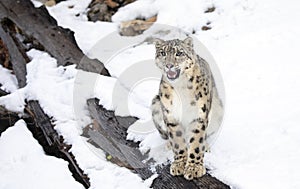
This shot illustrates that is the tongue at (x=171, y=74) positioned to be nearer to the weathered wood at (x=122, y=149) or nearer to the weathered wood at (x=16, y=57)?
the weathered wood at (x=122, y=149)

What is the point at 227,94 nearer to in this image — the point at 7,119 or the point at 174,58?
the point at 174,58

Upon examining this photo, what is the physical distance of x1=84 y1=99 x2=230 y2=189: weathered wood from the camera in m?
4.22

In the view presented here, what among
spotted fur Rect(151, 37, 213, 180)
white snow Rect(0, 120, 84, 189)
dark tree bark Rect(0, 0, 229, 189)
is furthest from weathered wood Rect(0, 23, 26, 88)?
spotted fur Rect(151, 37, 213, 180)

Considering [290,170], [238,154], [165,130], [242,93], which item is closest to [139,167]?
[165,130]

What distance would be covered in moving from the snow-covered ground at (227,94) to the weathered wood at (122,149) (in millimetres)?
89

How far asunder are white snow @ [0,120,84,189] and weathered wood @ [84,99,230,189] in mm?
447

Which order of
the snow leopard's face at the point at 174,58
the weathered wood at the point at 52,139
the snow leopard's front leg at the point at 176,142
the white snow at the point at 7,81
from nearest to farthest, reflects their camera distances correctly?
the snow leopard's face at the point at 174,58
the snow leopard's front leg at the point at 176,142
the weathered wood at the point at 52,139
the white snow at the point at 7,81

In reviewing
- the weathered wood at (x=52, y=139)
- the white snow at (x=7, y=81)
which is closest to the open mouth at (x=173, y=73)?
the weathered wood at (x=52, y=139)

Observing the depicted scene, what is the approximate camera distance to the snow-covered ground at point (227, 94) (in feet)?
14.9

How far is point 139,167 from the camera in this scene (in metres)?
4.59

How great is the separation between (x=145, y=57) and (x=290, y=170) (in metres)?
3.97

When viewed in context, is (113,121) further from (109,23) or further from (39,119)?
(109,23)

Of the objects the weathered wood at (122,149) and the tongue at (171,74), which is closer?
the tongue at (171,74)

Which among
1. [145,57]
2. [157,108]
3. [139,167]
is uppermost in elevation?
[157,108]
